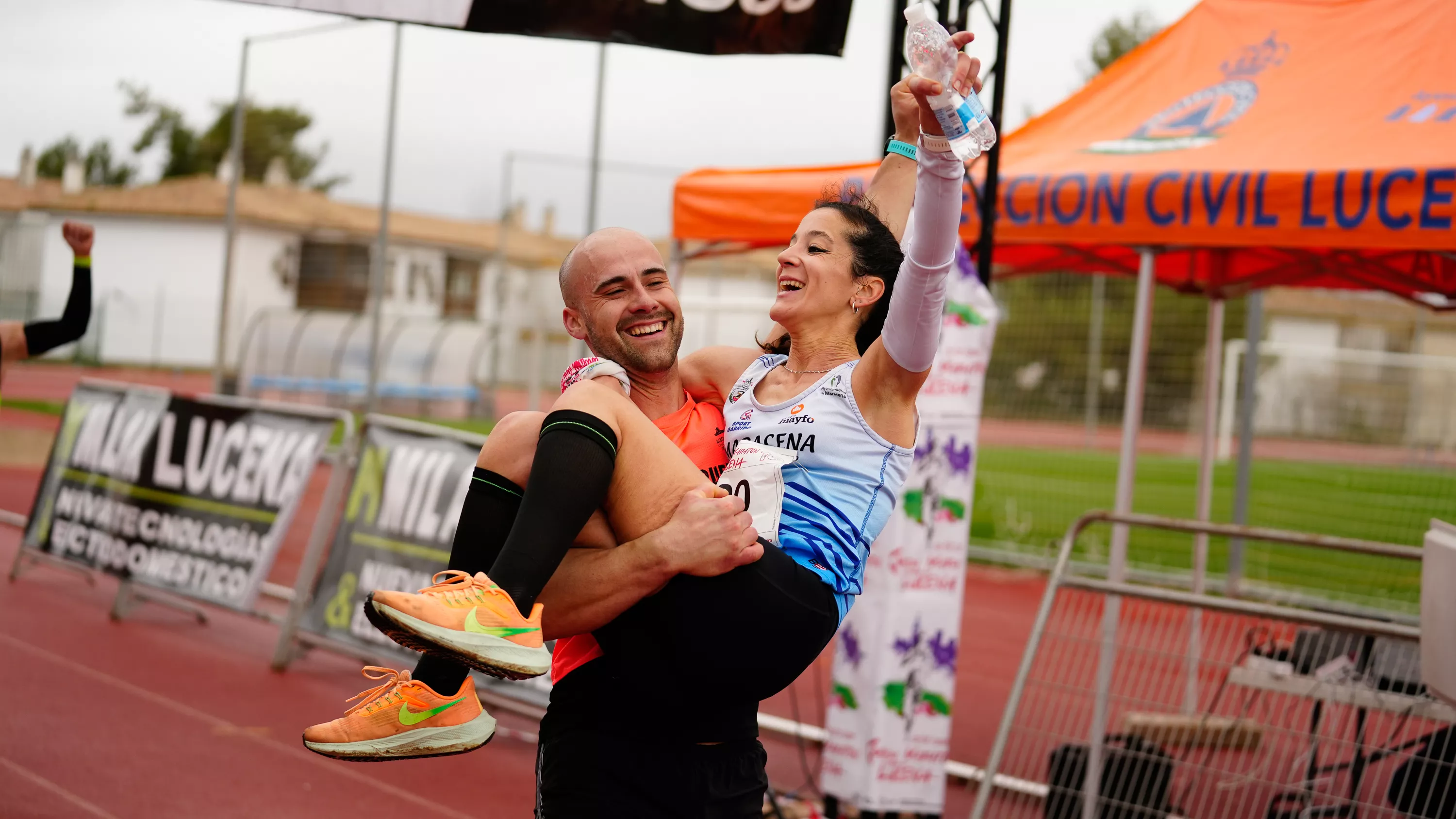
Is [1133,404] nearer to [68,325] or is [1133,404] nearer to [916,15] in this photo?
[916,15]

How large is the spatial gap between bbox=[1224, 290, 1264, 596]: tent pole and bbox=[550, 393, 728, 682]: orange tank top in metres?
7.96

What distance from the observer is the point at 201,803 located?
A: 208 inches

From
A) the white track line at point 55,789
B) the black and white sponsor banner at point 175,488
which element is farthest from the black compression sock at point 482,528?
the black and white sponsor banner at point 175,488

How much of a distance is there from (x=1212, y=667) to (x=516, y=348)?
66.0 ft

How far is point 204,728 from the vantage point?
6309 mm

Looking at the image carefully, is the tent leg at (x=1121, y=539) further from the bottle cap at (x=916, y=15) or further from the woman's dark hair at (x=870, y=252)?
the bottle cap at (x=916, y=15)

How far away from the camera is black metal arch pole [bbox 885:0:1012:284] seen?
503 cm

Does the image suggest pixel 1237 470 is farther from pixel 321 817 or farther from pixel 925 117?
pixel 925 117

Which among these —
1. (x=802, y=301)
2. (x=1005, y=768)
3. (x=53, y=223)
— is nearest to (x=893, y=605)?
(x=1005, y=768)

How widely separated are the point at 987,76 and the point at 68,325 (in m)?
4.78

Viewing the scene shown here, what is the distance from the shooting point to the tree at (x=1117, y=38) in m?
40.5

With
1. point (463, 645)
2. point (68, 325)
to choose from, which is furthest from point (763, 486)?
point (68, 325)

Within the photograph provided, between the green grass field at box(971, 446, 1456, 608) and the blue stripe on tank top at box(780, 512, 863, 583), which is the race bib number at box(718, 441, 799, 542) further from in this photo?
the green grass field at box(971, 446, 1456, 608)

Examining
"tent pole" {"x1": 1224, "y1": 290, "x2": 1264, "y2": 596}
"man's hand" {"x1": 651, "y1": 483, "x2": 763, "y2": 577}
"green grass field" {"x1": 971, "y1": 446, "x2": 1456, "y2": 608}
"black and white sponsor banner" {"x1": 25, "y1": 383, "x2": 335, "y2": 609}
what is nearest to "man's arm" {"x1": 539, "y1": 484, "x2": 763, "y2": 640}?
"man's hand" {"x1": 651, "y1": 483, "x2": 763, "y2": 577}
